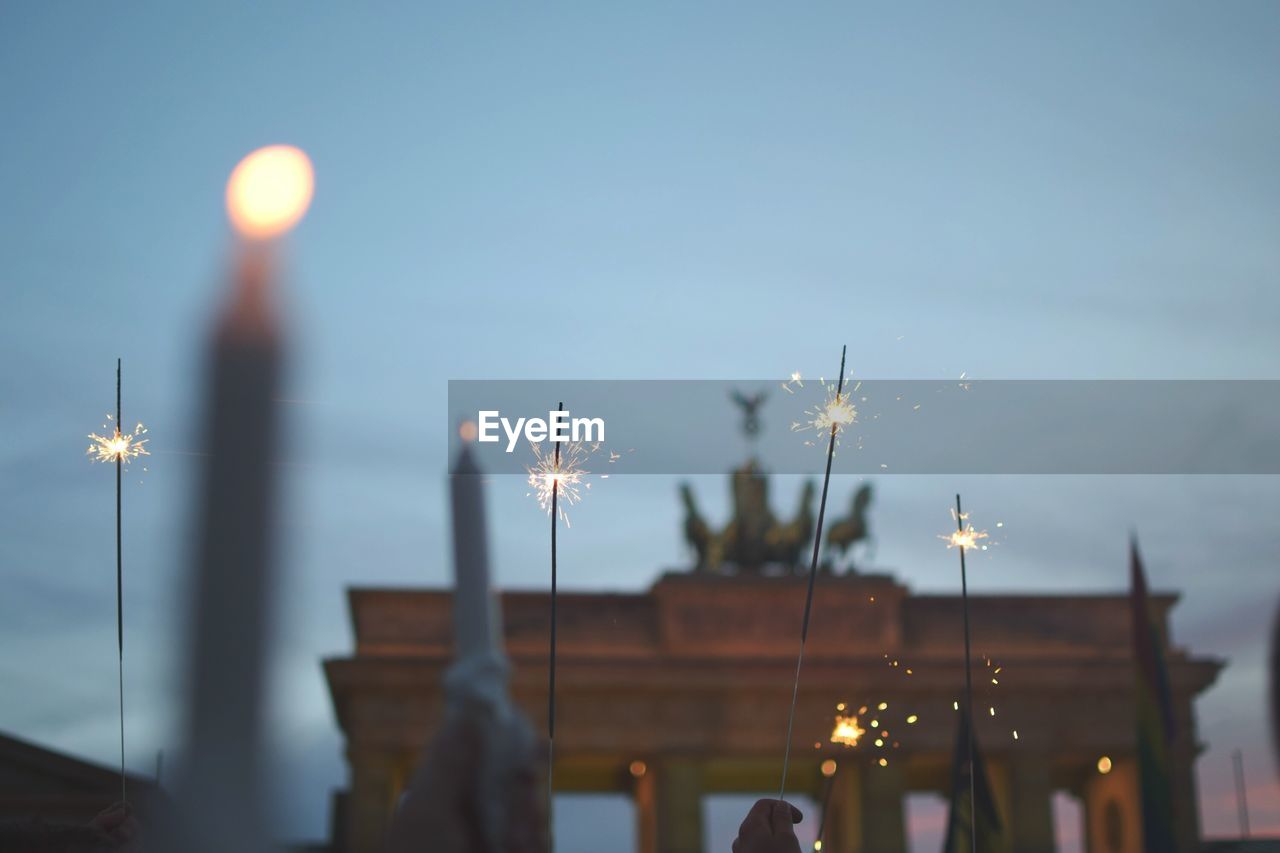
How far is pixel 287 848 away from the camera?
5.35ft

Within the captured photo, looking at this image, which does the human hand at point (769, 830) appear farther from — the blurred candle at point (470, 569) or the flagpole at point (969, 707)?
the blurred candle at point (470, 569)

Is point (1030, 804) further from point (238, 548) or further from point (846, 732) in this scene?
point (238, 548)

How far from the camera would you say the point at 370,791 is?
126ft

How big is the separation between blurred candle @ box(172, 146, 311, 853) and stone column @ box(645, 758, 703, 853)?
37841mm

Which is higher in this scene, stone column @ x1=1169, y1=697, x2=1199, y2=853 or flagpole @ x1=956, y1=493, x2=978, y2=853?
flagpole @ x1=956, y1=493, x2=978, y2=853

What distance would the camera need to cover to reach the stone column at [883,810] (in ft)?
124

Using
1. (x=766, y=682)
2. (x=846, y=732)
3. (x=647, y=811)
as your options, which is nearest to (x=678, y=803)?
(x=647, y=811)

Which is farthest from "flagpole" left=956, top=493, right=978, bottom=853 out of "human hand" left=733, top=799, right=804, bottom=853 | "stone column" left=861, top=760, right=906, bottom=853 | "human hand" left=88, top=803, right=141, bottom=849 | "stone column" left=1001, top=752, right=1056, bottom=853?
"stone column" left=1001, top=752, right=1056, bottom=853

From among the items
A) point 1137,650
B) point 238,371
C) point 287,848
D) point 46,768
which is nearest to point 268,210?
point 238,371

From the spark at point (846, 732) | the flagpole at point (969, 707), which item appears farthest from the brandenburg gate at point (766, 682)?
the flagpole at point (969, 707)

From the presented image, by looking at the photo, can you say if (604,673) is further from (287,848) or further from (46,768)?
(287,848)

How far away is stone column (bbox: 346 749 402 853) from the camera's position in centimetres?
3759

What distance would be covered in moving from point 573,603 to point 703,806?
21.8 ft

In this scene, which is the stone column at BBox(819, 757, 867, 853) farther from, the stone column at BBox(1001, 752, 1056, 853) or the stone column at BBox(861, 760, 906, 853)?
the stone column at BBox(1001, 752, 1056, 853)
